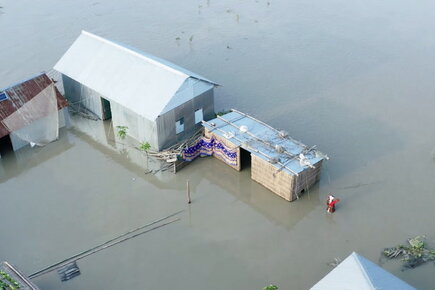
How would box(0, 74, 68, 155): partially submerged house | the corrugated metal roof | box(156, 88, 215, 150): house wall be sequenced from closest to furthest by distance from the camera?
box(156, 88, 215, 150): house wall, the corrugated metal roof, box(0, 74, 68, 155): partially submerged house

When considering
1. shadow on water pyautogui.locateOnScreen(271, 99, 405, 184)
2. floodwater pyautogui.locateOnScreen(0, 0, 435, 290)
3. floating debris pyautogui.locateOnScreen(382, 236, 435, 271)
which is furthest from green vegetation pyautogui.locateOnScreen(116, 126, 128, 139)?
floating debris pyautogui.locateOnScreen(382, 236, 435, 271)

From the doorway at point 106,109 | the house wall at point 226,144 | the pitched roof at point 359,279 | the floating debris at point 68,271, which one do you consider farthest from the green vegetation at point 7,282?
the doorway at point 106,109

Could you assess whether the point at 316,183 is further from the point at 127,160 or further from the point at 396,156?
the point at 127,160

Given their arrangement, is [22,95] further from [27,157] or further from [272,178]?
[272,178]

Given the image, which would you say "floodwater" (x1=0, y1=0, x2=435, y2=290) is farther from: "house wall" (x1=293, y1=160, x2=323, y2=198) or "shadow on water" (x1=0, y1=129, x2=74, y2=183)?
"house wall" (x1=293, y1=160, x2=323, y2=198)

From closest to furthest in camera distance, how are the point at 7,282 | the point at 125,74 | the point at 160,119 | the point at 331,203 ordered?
the point at 7,282
the point at 331,203
the point at 160,119
the point at 125,74

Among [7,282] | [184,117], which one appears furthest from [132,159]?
[7,282]

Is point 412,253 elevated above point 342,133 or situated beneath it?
situated beneath
